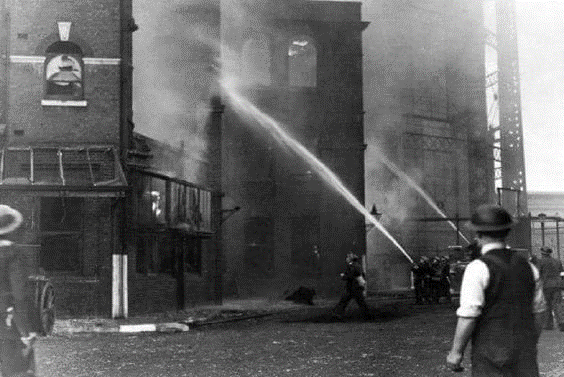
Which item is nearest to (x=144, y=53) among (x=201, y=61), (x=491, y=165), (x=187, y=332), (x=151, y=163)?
(x=201, y=61)

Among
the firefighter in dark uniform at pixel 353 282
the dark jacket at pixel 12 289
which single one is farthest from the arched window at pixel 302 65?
the dark jacket at pixel 12 289

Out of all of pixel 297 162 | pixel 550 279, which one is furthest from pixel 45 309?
pixel 297 162

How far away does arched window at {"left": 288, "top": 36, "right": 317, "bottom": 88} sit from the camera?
3803 cm

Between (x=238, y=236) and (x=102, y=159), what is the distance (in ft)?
51.7

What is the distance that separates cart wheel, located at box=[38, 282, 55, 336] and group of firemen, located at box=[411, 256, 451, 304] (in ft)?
46.3

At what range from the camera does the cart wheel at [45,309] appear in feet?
49.6

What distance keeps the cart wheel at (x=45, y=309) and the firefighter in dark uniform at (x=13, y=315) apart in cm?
872

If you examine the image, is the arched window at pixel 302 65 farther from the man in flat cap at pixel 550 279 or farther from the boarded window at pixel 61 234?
the man in flat cap at pixel 550 279

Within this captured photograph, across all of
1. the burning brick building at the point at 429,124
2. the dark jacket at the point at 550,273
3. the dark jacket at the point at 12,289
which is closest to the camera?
the dark jacket at the point at 12,289

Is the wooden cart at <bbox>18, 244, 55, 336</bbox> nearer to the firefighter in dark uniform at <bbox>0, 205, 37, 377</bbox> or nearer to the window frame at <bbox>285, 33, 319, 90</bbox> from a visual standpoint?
the firefighter in dark uniform at <bbox>0, 205, 37, 377</bbox>

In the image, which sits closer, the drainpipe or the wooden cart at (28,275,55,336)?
the wooden cart at (28,275,55,336)

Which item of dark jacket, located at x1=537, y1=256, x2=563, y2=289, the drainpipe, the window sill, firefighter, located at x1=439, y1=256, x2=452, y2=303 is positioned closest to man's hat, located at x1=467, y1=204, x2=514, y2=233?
dark jacket, located at x1=537, y1=256, x2=563, y2=289

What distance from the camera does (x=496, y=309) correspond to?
505cm

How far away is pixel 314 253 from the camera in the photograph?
34656mm
